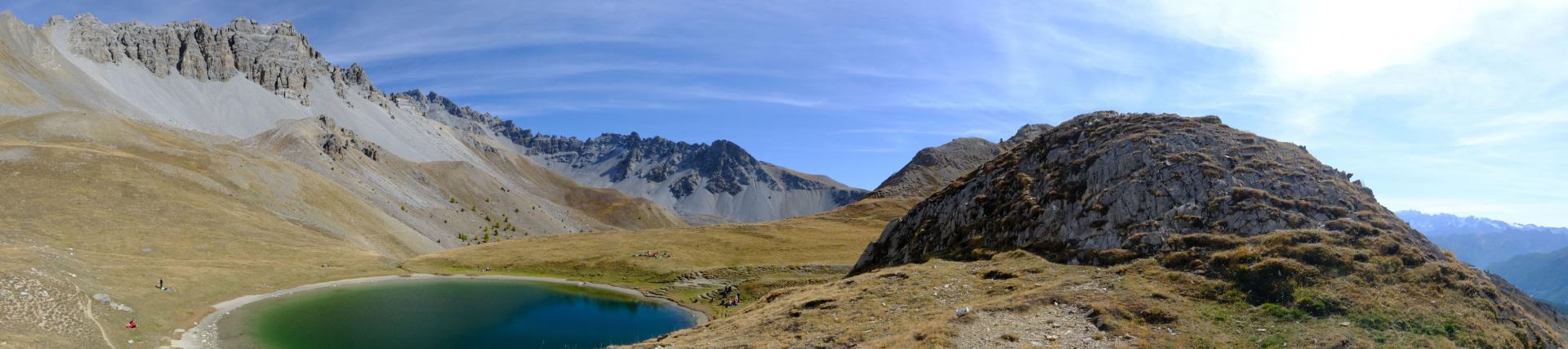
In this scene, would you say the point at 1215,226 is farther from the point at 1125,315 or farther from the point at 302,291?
the point at 302,291

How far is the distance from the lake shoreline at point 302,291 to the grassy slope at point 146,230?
4.48 feet

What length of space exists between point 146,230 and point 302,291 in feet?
81.2

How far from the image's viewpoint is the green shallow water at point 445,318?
175 ft

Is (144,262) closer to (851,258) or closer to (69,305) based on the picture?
(69,305)

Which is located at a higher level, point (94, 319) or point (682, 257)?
point (682, 257)

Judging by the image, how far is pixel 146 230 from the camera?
7844 centimetres

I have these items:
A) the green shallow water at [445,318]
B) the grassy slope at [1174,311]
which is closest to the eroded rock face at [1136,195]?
the grassy slope at [1174,311]

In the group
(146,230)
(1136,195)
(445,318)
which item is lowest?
(445,318)

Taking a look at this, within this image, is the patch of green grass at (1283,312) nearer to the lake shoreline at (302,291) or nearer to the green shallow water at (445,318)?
the lake shoreline at (302,291)

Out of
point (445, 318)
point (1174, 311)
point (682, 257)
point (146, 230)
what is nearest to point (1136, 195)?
point (1174, 311)

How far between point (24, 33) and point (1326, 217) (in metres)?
297

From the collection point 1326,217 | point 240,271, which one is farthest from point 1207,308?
point 240,271

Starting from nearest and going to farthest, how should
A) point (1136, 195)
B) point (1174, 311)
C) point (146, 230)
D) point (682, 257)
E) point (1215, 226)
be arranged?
point (1174, 311) → point (1215, 226) → point (1136, 195) → point (146, 230) → point (682, 257)

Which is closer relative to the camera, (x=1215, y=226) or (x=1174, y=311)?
(x=1174, y=311)
